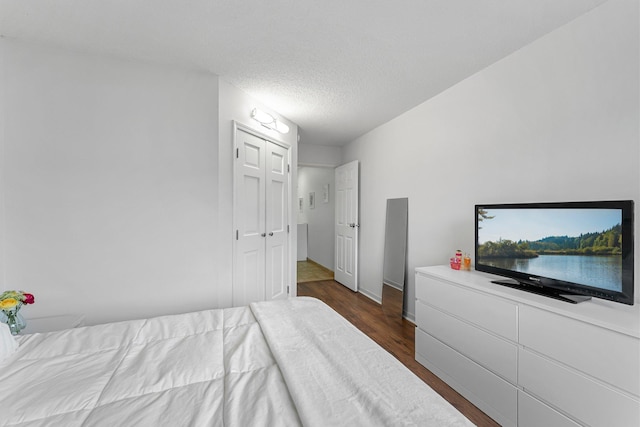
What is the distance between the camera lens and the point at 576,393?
4.30 ft

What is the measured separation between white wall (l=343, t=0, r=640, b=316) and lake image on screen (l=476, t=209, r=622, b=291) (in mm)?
254

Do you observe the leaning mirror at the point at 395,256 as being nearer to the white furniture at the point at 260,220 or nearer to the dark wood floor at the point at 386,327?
the dark wood floor at the point at 386,327

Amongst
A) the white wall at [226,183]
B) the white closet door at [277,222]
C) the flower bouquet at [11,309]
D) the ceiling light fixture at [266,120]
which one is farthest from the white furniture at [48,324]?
the ceiling light fixture at [266,120]

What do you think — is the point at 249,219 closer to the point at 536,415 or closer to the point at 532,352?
the point at 532,352

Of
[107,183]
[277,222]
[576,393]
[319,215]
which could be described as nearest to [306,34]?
[107,183]

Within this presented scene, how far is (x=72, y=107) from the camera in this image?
79.4 inches

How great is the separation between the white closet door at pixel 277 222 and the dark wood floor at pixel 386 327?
0.87 m

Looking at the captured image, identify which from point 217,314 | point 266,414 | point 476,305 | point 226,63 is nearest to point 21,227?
point 217,314

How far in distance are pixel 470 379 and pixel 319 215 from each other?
449 cm

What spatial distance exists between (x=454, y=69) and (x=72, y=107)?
3.03 metres

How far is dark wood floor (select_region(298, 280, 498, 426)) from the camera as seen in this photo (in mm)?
1874

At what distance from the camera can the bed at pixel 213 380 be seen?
0.81 metres

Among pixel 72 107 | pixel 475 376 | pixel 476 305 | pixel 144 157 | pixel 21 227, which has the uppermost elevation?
pixel 72 107

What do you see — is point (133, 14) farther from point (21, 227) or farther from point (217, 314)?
point (217, 314)
